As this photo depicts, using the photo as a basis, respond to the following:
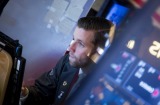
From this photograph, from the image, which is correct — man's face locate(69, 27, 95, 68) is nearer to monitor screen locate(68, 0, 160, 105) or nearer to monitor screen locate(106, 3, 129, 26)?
monitor screen locate(106, 3, 129, 26)

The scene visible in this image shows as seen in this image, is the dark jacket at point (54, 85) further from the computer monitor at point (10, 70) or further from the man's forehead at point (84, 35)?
the computer monitor at point (10, 70)

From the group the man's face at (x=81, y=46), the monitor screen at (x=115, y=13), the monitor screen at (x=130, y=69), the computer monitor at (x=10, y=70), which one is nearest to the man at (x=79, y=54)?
the man's face at (x=81, y=46)

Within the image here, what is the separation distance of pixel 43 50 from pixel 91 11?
55 centimetres

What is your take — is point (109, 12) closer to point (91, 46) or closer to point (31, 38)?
point (91, 46)

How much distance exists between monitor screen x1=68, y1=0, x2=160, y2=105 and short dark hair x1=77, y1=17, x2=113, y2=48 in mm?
339

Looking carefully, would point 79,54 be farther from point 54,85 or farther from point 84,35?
point 54,85

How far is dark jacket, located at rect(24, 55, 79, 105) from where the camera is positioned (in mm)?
1571

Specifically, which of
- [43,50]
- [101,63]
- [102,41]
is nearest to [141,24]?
[101,63]

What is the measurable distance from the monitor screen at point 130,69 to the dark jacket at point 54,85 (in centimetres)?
57

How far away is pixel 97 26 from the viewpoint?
1457mm

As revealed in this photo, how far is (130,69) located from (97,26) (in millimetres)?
509

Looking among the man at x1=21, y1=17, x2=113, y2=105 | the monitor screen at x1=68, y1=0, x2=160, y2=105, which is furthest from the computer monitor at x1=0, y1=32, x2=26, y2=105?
the man at x1=21, y1=17, x2=113, y2=105

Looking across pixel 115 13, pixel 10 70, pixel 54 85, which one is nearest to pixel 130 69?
pixel 10 70

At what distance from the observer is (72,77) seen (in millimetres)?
1589
